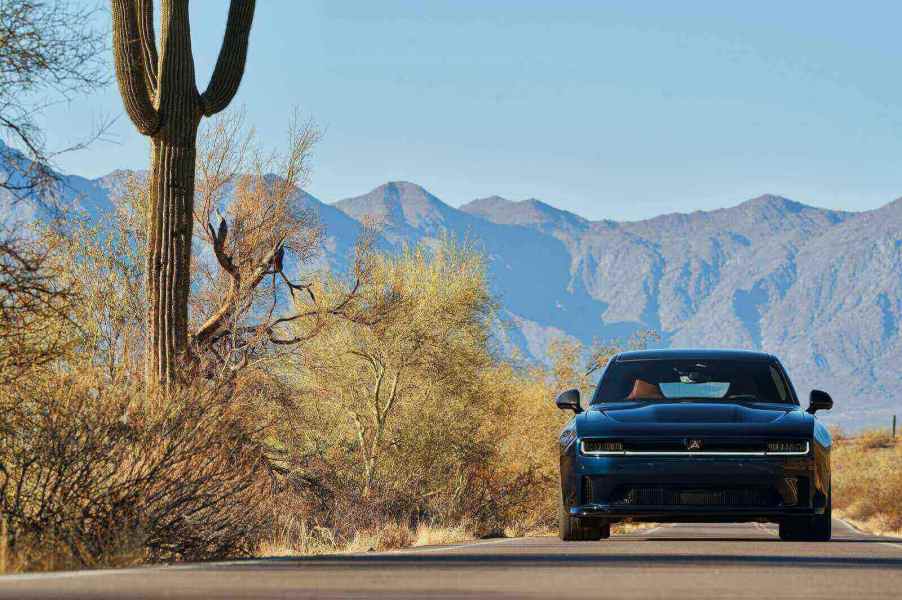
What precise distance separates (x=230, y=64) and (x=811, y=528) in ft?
37.2

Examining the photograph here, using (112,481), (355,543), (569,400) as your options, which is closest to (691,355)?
(569,400)

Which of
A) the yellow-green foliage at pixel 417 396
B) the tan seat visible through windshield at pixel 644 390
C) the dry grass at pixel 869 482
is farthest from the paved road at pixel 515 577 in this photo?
the dry grass at pixel 869 482

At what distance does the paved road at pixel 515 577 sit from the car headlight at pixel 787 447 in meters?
0.83

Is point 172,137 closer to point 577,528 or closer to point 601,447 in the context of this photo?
point 577,528

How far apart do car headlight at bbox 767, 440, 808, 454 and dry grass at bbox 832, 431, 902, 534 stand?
31.8 metres

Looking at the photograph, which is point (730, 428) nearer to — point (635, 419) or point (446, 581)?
point (635, 419)

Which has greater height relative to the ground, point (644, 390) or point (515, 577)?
point (644, 390)

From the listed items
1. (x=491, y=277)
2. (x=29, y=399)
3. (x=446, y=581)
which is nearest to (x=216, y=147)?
(x=491, y=277)

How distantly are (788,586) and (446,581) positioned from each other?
2099 mm

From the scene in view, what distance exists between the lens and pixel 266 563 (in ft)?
36.7

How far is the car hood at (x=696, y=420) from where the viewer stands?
43.0 feet

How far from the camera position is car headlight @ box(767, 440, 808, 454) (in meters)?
13.1

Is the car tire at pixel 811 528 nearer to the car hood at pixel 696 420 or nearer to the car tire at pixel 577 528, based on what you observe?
the car hood at pixel 696 420

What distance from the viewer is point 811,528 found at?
14.0 m
